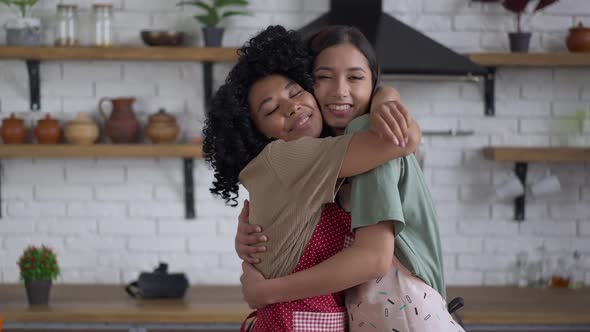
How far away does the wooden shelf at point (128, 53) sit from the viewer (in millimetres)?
4160

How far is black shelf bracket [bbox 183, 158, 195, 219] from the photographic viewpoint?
14.4 ft

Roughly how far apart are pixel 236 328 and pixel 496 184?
152 centimetres

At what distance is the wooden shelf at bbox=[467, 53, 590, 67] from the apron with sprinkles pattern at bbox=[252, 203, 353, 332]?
103 inches

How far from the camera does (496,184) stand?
4449 millimetres

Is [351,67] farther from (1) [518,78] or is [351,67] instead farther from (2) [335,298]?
(1) [518,78]

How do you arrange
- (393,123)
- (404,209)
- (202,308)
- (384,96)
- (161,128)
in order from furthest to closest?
1. (161,128)
2. (202,308)
3. (384,96)
4. (404,209)
5. (393,123)

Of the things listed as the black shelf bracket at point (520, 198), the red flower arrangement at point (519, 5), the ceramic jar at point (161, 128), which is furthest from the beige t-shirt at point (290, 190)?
the black shelf bracket at point (520, 198)

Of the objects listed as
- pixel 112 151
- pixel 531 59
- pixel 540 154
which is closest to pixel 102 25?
pixel 112 151

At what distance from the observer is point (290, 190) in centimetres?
169

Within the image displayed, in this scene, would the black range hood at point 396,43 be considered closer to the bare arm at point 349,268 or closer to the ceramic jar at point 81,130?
the ceramic jar at point 81,130

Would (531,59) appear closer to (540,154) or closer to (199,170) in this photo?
(540,154)

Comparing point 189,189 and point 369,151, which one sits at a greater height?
point 369,151

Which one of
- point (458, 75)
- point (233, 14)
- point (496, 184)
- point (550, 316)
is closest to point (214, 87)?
point (233, 14)

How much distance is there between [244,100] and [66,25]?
2.62 m
